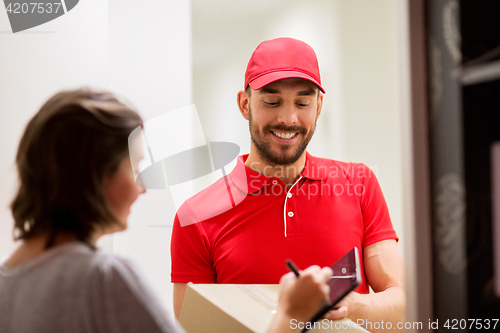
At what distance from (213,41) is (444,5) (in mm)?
2144

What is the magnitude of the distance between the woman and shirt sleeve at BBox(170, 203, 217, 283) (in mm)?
550

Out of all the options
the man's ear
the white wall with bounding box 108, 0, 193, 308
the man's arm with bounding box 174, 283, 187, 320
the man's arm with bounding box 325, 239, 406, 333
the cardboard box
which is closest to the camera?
the cardboard box

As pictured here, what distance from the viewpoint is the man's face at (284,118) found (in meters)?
1.21

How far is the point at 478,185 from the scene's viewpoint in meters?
0.41

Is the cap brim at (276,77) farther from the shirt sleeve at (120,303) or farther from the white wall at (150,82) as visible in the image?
the shirt sleeve at (120,303)

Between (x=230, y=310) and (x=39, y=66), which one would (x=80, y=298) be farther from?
(x=39, y=66)

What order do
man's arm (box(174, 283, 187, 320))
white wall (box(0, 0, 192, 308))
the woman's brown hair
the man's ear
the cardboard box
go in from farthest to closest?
the man's ear < white wall (box(0, 0, 192, 308)) < man's arm (box(174, 283, 187, 320)) < the cardboard box < the woman's brown hair

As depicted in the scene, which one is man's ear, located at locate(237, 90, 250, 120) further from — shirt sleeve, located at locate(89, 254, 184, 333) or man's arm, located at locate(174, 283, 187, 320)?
shirt sleeve, located at locate(89, 254, 184, 333)

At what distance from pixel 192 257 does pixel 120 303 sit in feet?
2.19

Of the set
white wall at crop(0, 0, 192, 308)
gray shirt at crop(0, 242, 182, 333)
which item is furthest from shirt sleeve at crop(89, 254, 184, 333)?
white wall at crop(0, 0, 192, 308)

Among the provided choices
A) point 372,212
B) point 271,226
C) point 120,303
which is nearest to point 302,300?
point 120,303

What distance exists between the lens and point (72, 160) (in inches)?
22.0

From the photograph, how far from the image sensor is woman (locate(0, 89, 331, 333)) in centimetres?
50

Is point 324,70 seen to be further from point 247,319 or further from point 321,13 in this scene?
point 247,319
